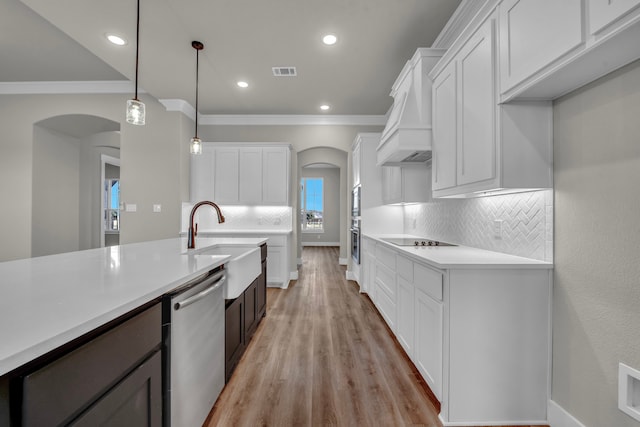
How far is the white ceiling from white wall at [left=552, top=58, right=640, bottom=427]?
5.31 ft

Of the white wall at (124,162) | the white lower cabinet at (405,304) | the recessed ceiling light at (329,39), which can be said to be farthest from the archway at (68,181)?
the white lower cabinet at (405,304)

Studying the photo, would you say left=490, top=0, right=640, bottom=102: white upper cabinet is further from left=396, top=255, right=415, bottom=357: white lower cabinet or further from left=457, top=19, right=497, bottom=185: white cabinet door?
left=396, top=255, right=415, bottom=357: white lower cabinet

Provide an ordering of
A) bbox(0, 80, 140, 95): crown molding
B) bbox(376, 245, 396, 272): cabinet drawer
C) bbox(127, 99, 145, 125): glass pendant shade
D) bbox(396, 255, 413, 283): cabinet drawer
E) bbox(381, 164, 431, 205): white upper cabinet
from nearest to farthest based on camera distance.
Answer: bbox(127, 99, 145, 125): glass pendant shade, bbox(396, 255, 413, 283): cabinet drawer, bbox(376, 245, 396, 272): cabinet drawer, bbox(381, 164, 431, 205): white upper cabinet, bbox(0, 80, 140, 95): crown molding

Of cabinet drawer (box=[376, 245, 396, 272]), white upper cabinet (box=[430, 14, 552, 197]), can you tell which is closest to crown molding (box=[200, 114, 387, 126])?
cabinet drawer (box=[376, 245, 396, 272])

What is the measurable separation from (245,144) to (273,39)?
7.12 feet

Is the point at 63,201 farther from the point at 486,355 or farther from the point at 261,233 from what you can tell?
the point at 486,355

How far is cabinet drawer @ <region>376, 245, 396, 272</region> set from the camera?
261 centimetres

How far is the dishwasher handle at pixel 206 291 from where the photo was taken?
1.21 m

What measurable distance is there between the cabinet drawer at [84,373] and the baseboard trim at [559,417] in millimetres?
2059

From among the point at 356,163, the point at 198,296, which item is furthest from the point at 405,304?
the point at 356,163

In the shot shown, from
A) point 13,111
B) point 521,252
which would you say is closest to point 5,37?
point 13,111

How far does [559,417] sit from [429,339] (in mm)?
723

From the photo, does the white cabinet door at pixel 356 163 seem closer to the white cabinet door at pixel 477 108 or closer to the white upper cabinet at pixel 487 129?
the white upper cabinet at pixel 487 129

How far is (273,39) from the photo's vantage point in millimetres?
2889
